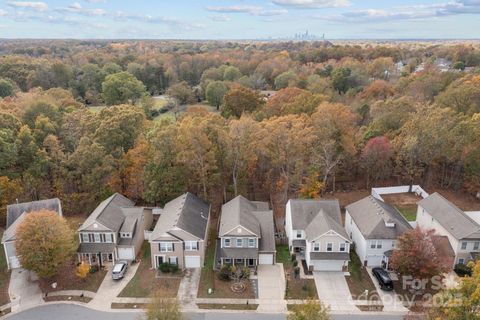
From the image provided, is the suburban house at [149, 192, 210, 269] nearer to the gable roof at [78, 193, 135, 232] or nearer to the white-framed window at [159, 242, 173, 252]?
the white-framed window at [159, 242, 173, 252]

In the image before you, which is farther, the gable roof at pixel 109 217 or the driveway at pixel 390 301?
the gable roof at pixel 109 217

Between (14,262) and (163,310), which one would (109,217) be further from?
(163,310)

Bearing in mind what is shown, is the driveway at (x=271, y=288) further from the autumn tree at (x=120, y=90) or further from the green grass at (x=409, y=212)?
the autumn tree at (x=120, y=90)

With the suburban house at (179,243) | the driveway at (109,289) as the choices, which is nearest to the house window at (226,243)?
the suburban house at (179,243)

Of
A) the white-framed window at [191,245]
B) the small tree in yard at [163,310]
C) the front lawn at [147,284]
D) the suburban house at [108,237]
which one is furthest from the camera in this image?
the suburban house at [108,237]

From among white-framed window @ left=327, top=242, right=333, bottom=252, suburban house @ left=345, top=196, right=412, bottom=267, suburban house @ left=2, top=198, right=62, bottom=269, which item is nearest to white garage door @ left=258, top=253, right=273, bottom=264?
white-framed window @ left=327, top=242, right=333, bottom=252

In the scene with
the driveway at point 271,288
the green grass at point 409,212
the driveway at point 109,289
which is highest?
the green grass at point 409,212

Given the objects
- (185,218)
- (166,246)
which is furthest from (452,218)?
(166,246)

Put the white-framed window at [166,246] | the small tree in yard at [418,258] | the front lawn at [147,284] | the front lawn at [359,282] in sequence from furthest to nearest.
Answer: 1. the white-framed window at [166,246]
2. the front lawn at [147,284]
3. the front lawn at [359,282]
4. the small tree in yard at [418,258]
